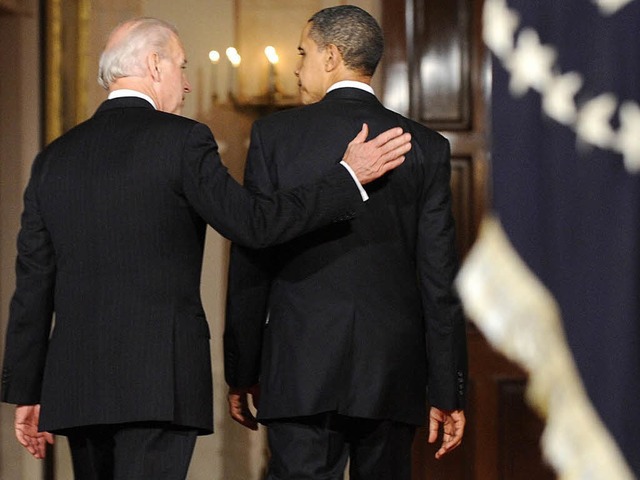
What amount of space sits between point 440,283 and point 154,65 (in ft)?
2.71

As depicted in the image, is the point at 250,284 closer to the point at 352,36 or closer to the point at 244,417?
the point at 244,417

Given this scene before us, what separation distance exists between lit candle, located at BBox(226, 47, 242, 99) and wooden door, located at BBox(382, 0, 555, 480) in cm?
52

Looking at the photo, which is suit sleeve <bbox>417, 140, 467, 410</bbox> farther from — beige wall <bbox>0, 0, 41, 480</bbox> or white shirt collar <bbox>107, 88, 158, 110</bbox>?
beige wall <bbox>0, 0, 41, 480</bbox>

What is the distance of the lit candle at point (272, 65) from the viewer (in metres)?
3.86

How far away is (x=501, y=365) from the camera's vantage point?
380cm

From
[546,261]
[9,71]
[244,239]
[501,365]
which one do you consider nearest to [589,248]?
[546,261]

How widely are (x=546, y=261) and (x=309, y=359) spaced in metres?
1.31

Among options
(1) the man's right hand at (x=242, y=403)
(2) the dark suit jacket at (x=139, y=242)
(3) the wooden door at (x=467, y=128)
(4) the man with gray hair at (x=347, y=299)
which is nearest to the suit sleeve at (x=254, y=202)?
(2) the dark suit jacket at (x=139, y=242)

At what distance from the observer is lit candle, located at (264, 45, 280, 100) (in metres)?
3.86

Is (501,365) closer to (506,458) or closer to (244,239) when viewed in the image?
(506,458)

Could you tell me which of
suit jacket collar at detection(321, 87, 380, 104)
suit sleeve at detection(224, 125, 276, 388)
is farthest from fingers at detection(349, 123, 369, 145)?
suit sleeve at detection(224, 125, 276, 388)

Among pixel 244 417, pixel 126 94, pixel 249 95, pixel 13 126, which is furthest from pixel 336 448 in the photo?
pixel 13 126

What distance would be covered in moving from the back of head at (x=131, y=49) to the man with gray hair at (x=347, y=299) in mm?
302

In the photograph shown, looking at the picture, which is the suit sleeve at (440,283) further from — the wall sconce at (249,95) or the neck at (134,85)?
the wall sconce at (249,95)
